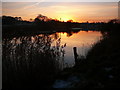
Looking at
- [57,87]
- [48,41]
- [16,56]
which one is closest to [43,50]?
[48,41]

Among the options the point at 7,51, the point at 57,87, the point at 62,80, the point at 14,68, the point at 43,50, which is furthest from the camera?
the point at 43,50

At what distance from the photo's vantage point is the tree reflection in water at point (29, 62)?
5.41 meters

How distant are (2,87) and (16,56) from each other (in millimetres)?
1357

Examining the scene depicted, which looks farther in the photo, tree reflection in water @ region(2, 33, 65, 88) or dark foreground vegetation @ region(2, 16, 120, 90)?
tree reflection in water @ region(2, 33, 65, 88)

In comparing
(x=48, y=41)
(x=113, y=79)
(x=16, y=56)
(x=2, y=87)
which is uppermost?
(x=48, y=41)

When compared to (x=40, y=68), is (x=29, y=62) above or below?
above

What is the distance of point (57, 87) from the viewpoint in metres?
4.78

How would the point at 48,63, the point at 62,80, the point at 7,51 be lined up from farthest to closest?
the point at 48,63, the point at 7,51, the point at 62,80

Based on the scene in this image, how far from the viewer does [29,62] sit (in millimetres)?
6266

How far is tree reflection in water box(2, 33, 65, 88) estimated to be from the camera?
17.7 feet

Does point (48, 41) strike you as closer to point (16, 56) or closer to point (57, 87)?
point (16, 56)

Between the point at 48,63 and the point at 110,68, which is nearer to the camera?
the point at 110,68

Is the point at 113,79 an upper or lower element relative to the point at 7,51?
lower

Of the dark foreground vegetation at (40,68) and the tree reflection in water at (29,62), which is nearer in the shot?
the dark foreground vegetation at (40,68)
